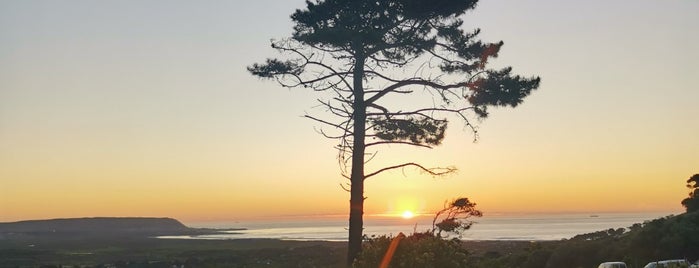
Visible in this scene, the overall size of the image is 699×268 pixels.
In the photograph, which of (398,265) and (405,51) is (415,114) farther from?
(398,265)

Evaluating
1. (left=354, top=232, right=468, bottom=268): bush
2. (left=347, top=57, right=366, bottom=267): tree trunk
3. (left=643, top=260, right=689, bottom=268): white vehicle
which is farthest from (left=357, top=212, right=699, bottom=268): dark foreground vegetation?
(left=643, top=260, right=689, bottom=268): white vehicle

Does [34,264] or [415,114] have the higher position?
[415,114]

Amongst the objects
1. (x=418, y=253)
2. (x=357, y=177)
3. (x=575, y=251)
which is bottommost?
(x=575, y=251)

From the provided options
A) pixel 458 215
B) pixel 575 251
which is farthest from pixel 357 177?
pixel 575 251

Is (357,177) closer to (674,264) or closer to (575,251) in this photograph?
(674,264)

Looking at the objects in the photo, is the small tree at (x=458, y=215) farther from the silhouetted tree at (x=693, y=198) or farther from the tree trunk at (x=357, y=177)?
the silhouetted tree at (x=693, y=198)

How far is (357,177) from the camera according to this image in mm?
26062

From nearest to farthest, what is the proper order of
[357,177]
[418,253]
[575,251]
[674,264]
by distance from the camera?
[674,264] < [418,253] < [357,177] < [575,251]

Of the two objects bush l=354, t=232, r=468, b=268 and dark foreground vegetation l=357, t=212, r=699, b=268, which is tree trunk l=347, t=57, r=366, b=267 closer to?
dark foreground vegetation l=357, t=212, r=699, b=268

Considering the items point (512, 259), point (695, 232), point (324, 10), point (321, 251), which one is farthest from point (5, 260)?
point (695, 232)

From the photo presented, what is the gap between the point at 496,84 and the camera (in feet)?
83.8

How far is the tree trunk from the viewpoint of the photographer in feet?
85.1

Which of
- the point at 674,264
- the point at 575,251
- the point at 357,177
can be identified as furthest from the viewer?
the point at 575,251

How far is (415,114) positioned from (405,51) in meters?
2.38
